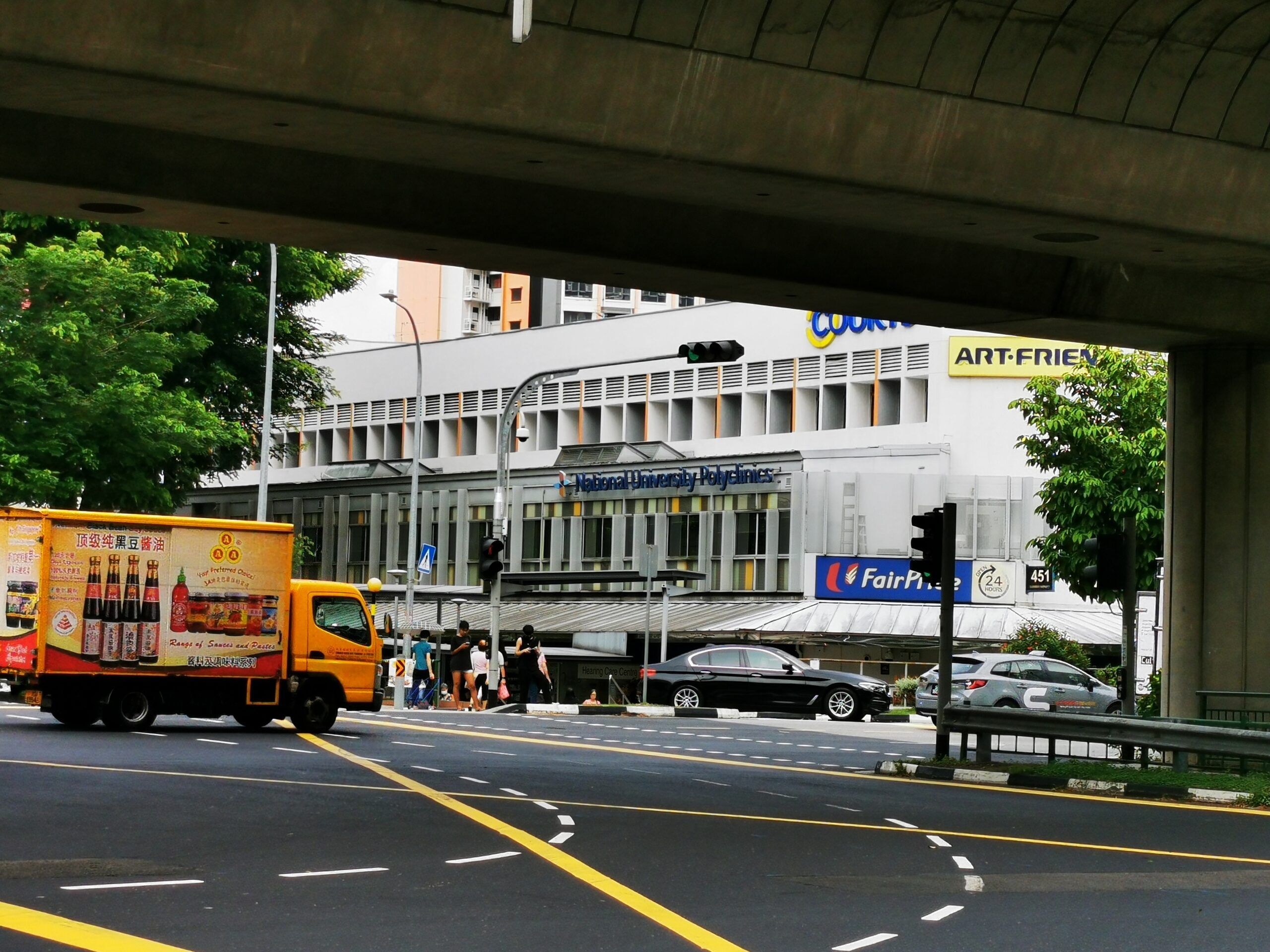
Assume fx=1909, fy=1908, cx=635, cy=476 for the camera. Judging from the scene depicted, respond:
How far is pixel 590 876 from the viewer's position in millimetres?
12039

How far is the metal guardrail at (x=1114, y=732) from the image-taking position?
19.8m

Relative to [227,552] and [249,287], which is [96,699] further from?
[249,287]

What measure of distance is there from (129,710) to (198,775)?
745 centimetres

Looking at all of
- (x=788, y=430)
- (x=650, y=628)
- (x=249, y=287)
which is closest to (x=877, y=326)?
(x=788, y=430)

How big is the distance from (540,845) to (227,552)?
536 inches

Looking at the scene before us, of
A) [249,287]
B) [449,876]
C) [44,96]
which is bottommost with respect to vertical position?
[449,876]

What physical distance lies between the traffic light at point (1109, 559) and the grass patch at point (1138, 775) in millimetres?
2130

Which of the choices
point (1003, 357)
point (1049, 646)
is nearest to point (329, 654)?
point (1049, 646)

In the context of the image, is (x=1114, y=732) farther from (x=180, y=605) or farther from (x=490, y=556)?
(x=490, y=556)

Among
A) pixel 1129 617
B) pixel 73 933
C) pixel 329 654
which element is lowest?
pixel 73 933

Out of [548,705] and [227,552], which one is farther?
[548,705]

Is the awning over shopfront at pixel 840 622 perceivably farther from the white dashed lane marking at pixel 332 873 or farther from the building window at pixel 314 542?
the white dashed lane marking at pixel 332 873

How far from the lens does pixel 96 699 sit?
84.2 feet

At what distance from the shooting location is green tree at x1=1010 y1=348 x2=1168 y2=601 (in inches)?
1578
